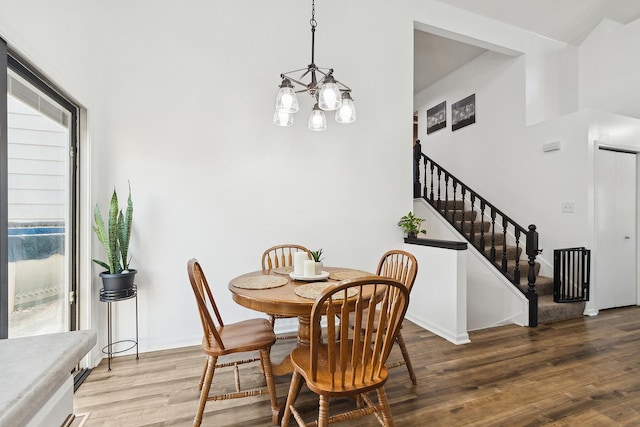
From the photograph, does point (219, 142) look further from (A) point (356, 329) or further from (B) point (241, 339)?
(A) point (356, 329)

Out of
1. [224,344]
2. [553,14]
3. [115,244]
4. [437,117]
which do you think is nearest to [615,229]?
[553,14]

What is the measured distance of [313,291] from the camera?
5.98ft

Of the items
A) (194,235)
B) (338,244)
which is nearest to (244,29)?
(194,235)

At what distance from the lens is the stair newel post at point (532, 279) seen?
3422 millimetres

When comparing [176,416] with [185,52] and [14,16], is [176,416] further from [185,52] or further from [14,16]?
[185,52]

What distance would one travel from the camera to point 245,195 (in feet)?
10.0

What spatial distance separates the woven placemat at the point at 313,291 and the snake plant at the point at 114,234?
1537 millimetres

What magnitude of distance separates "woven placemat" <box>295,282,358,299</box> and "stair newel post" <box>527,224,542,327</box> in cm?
272

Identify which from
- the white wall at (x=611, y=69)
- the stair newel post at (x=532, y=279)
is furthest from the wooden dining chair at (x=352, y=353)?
the white wall at (x=611, y=69)

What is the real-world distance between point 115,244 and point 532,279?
13.7ft

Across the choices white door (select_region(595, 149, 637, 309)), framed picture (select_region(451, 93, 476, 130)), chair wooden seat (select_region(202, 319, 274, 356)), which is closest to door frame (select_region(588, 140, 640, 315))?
white door (select_region(595, 149, 637, 309))

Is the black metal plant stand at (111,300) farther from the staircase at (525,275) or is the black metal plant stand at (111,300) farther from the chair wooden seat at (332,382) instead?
the staircase at (525,275)

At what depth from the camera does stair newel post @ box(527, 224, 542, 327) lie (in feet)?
11.2

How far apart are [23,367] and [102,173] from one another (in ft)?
8.17
